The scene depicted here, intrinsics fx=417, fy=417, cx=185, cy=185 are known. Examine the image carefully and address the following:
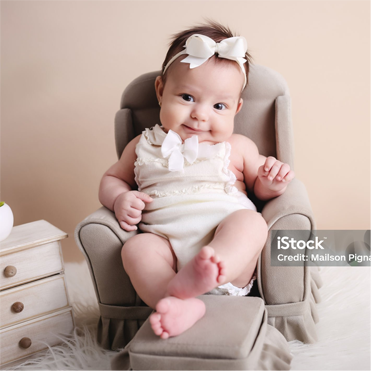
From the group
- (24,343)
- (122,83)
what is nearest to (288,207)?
(24,343)

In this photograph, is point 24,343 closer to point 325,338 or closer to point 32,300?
point 32,300

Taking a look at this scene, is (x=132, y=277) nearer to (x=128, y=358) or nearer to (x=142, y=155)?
(x=128, y=358)

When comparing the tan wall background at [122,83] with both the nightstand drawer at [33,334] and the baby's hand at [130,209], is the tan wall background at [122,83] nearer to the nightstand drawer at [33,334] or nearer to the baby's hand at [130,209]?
the nightstand drawer at [33,334]

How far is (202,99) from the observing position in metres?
1.31

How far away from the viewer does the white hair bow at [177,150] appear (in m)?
1.32

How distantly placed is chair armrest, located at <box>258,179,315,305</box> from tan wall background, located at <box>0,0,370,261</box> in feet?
3.05

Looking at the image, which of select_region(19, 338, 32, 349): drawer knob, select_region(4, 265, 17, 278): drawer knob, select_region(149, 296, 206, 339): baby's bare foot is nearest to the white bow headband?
select_region(149, 296, 206, 339): baby's bare foot

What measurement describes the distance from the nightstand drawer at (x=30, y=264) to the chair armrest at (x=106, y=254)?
165 mm

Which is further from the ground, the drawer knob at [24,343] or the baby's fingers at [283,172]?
the baby's fingers at [283,172]

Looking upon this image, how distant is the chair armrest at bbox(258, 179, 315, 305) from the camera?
1190 millimetres

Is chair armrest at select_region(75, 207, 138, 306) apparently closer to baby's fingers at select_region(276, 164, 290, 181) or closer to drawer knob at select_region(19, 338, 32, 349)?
drawer knob at select_region(19, 338, 32, 349)

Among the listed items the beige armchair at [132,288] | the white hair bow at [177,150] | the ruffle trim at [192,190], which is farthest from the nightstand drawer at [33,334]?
the white hair bow at [177,150]

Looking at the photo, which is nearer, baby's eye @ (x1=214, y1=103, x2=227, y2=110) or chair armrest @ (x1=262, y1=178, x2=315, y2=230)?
chair armrest @ (x1=262, y1=178, x2=315, y2=230)

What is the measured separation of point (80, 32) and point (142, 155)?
0.97 m
